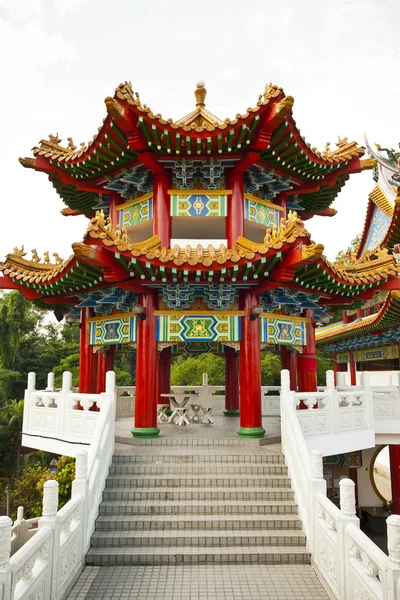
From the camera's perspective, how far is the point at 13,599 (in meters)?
3.76

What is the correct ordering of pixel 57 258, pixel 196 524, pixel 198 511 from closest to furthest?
pixel 196 524
pixel 198 511
pixel 57 258

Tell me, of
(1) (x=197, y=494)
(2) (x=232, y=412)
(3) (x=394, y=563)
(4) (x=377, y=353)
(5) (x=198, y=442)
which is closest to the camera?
(3) (x=394, y=563)

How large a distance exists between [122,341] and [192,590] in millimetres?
5066

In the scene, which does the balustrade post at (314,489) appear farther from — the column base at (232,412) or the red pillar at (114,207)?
the column base at (232,412)

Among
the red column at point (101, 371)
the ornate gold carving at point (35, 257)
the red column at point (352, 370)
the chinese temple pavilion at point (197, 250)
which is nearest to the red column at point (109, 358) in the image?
the red column at point (101, 371)

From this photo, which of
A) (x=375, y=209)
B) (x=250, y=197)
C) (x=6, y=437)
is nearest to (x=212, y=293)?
(x=250, y=197)

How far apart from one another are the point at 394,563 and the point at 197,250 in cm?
561

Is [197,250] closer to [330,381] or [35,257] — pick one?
[330,381]

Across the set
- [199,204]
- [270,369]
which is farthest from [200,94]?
[270,369]

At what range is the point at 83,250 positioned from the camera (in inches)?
292

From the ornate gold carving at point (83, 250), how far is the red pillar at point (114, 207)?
3329mm

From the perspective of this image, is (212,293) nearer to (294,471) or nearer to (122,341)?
(122,341)

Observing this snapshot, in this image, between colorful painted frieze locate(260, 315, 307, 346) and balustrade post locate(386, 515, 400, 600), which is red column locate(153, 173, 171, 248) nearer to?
colorful painted frieze locate(260, 315, 307, 346)

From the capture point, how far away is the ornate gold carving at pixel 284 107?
26.2 feet
